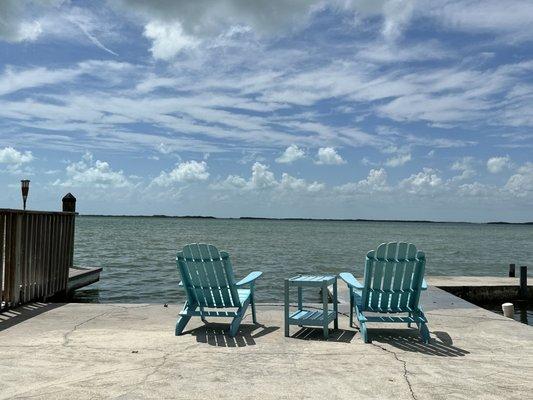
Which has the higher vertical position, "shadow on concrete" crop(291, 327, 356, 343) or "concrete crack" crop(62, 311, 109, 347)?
"shadow on concrete" crop(291, 327, 356, 343)

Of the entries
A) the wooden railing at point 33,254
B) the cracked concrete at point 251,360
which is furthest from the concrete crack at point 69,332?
the wooden railing at point 33,254

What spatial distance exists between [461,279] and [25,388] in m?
11.9

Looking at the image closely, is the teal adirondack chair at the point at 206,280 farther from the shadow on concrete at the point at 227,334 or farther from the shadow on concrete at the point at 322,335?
the shadow on concrete at the point at 322,335

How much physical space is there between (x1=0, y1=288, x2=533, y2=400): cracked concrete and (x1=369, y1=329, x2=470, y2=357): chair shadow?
0.01 metres

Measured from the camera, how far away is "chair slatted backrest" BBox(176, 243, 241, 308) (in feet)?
20.4

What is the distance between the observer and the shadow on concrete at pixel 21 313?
6537mm

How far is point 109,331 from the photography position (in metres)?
6.16

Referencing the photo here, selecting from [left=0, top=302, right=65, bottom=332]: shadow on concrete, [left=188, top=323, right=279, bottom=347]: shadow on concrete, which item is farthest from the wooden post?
[left=0, top=302, right=65, bottom=332]: shadow on concrete

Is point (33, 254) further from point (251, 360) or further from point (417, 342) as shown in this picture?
point (417, 342)

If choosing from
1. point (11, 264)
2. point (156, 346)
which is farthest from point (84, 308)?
point (156, 346)

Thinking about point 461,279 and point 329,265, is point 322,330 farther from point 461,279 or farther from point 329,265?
point 329,265

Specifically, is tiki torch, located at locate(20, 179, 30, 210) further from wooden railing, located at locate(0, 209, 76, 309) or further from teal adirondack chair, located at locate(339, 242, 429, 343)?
teal adirondack chair, located at locate(339, 242, 429, 343)

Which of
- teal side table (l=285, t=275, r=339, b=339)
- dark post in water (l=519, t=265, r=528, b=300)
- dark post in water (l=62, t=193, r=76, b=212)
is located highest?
dark post in water (l=62, t=193, r=76, b=212)

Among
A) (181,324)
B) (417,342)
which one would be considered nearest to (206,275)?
(181,324)
